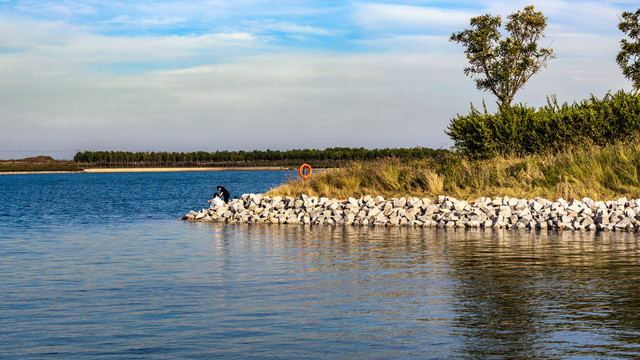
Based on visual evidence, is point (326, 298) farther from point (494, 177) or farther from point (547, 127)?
point (547, 127)

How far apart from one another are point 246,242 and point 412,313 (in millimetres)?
10511

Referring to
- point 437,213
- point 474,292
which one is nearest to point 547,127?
point 437,213

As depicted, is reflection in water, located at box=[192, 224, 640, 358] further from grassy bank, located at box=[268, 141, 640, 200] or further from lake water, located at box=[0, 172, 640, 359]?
grassy bank, located at box=[268, 141, 640, 200]

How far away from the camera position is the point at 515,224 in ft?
73.9

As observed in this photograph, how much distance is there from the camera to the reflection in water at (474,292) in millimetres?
7809

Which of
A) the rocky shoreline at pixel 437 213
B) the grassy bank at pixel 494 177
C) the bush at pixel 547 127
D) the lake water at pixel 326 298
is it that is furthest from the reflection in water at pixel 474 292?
the bush at pixel 547 127

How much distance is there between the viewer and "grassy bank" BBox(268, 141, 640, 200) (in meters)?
25.3

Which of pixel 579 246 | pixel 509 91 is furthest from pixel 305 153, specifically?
pixel 579 246

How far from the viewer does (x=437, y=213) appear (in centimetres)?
2423

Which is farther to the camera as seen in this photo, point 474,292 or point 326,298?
point 474,292

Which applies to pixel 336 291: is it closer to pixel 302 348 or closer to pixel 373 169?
pixel 302 348

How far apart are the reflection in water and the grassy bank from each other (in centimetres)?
642

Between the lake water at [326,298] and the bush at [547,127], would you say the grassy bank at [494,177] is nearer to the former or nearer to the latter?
the bush at [547,127]

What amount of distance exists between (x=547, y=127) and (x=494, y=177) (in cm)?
579
